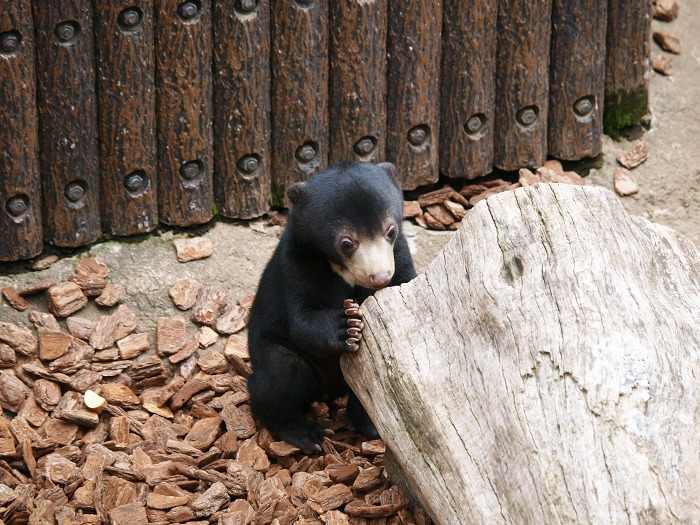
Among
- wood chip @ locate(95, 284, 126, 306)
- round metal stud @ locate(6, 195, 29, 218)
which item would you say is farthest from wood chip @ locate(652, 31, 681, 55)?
round metal stud @ locate(6, 195, 29, 218)

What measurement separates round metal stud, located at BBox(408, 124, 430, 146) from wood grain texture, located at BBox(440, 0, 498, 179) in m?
0.13

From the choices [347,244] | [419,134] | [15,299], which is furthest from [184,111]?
[347,244]

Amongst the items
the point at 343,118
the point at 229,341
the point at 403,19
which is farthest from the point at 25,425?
the point at 403,19

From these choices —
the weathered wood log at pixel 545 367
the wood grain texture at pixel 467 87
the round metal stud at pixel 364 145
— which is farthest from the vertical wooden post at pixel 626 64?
the weathered wood log at pixel 545 367

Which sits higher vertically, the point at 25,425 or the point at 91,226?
the point at 91,226

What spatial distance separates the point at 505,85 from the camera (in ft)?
22.1

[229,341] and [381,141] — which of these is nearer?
[229,341]

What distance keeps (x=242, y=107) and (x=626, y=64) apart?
8.76ft

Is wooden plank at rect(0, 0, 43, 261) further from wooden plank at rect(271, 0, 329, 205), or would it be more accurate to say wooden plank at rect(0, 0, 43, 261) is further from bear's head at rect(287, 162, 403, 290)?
bear's head at rect(287, 162, 403, 290)

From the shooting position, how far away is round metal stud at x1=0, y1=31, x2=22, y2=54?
18.0 feet

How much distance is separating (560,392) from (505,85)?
11.8ft

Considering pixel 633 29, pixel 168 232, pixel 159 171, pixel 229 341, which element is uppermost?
pixel 633 29

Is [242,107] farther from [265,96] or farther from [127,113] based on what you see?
[127,113]

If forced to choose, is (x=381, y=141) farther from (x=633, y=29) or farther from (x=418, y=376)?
(x=418, y=376)
